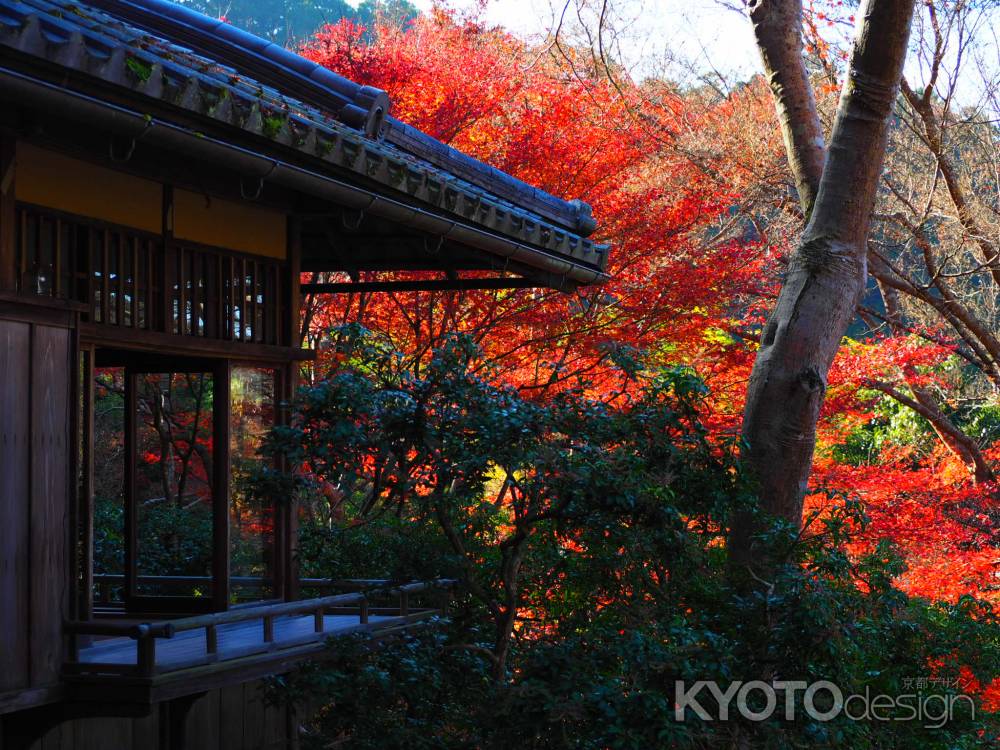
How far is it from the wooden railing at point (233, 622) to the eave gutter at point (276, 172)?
2.12 m

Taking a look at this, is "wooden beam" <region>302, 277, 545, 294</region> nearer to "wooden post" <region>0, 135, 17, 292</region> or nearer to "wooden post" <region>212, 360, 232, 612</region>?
"wooden post" <region>212, 360, 232, 612</region>

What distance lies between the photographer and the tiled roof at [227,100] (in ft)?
11.9

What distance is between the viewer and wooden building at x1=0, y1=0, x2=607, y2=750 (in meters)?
4.45

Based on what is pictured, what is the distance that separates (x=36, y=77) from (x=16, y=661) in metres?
2.55

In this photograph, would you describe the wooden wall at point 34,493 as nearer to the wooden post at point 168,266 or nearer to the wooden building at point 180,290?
the wooden building at point 180,290

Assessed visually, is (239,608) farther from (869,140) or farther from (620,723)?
(869,140)

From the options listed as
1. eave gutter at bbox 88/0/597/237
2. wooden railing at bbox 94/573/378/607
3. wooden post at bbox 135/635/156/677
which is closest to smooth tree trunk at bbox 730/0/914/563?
eave gutter at bbox 88/0/597/237

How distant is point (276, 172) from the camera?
4.82 m

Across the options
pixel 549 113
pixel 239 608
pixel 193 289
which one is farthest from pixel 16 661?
pixel 549 113

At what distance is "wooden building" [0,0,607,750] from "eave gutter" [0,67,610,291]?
12 mm

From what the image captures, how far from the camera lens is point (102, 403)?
13.7 m

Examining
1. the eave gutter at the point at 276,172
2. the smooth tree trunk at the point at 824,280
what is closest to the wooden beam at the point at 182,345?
the eave gutter at the point at 276,172

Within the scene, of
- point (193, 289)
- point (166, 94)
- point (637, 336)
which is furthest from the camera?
point (637, 336)

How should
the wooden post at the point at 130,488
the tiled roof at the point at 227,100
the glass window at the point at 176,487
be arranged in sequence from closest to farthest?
1. the tiled roof at the point at 227,100
2. the wooden post at the point at 130,488
3. the glass window at the point at 176,487
